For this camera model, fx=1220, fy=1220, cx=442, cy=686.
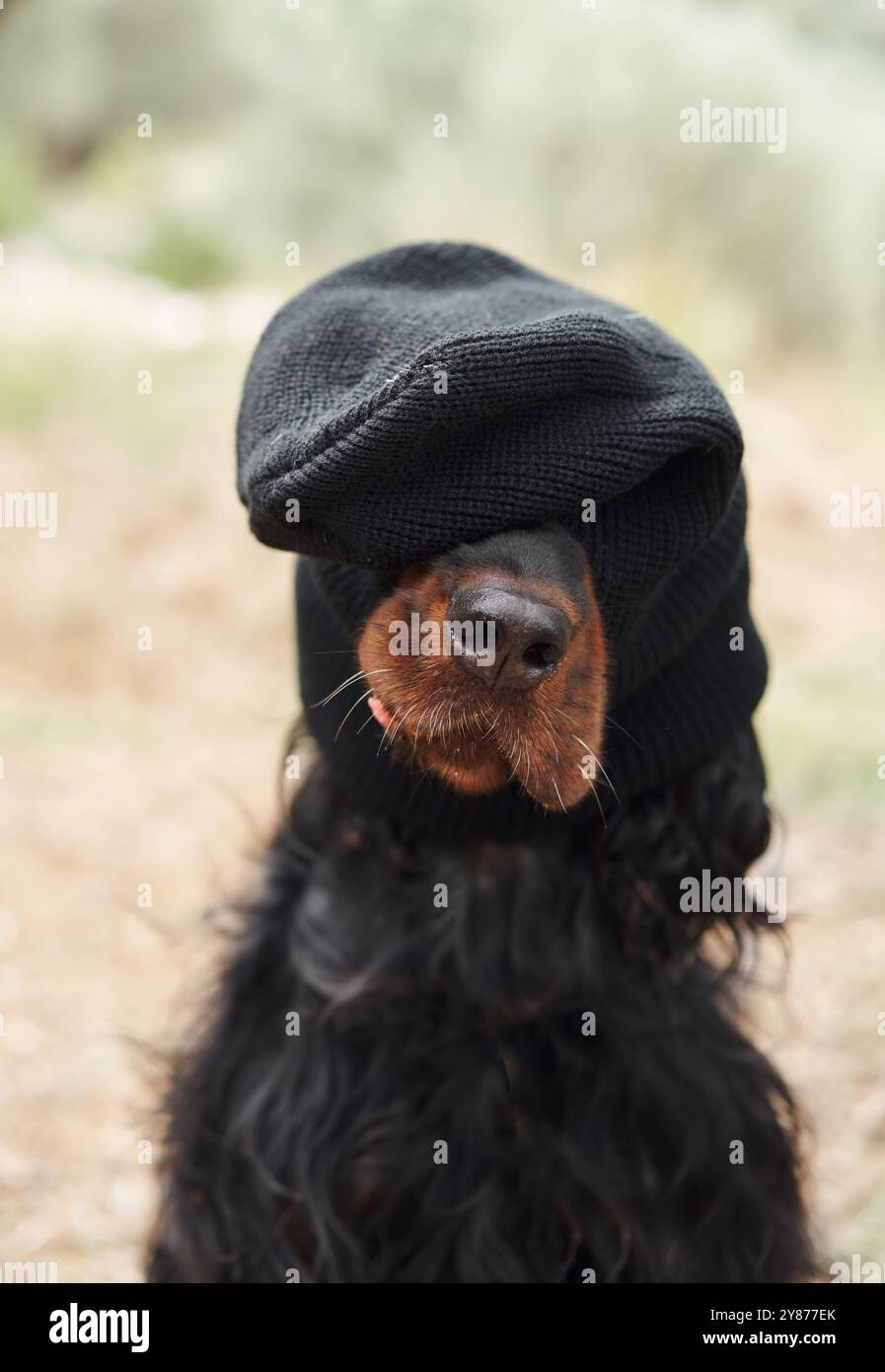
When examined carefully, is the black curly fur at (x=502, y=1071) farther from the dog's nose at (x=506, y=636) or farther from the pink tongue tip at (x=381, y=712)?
the dog's nose at (x=506, y=636)

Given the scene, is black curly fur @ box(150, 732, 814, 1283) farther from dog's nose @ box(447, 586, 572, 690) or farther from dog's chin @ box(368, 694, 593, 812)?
dog's nose @ box(447, 586, 572, 690)

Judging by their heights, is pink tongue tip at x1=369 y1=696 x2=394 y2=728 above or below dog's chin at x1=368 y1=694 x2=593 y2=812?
above

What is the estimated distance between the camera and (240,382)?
9.04 meters

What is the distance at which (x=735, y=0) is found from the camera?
11453mm

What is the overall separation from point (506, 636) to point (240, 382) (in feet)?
27.8

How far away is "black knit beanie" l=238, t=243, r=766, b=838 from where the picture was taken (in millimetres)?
1047

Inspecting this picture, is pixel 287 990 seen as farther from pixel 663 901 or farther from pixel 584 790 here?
pixel 584 790

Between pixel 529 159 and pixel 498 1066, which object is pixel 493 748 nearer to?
pixel 498 1066

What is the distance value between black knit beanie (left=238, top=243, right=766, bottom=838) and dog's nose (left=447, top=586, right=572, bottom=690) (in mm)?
87

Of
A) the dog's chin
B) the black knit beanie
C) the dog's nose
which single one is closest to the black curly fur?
the black knit beanie

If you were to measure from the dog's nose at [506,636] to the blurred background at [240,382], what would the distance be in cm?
93

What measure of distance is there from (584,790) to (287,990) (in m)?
0.65

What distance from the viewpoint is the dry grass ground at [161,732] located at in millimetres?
2676
